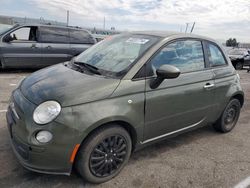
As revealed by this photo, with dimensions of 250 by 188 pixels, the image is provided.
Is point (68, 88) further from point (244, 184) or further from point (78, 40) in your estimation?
point (78, 40)

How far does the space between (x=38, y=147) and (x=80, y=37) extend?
7828 mm

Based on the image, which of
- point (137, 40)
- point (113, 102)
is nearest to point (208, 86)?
point (137, 40)

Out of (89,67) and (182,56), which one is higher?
(182,56)

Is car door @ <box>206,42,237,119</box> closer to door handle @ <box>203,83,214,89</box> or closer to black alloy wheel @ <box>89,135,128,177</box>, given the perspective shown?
door handle @ <box>203,83,214,89</box>

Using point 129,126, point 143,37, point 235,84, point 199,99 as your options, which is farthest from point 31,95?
point 235,84

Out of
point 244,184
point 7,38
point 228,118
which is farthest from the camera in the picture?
point 7,38

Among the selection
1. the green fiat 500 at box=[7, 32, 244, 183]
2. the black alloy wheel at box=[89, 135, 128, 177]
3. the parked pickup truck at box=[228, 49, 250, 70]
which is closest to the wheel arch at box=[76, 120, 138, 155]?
the green fiat 500 at box=[7, 32, 244, 183]

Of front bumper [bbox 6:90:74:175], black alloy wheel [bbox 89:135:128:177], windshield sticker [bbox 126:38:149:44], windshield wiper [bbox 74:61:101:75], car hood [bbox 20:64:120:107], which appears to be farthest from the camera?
windshield sticker [bbox 126:38:149:44]

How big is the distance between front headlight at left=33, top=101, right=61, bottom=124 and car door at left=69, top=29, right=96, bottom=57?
7218 millimetres

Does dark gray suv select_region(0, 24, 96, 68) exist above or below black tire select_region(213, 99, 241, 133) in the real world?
above

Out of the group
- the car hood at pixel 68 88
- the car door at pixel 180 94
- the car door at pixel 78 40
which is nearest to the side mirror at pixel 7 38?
the car door at pixel 78 40

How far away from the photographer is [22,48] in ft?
27.3

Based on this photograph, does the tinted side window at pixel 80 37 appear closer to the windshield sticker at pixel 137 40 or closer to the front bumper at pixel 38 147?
the windshield sticker at pixel 137 40

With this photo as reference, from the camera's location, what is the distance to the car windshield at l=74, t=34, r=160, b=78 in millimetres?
2965
